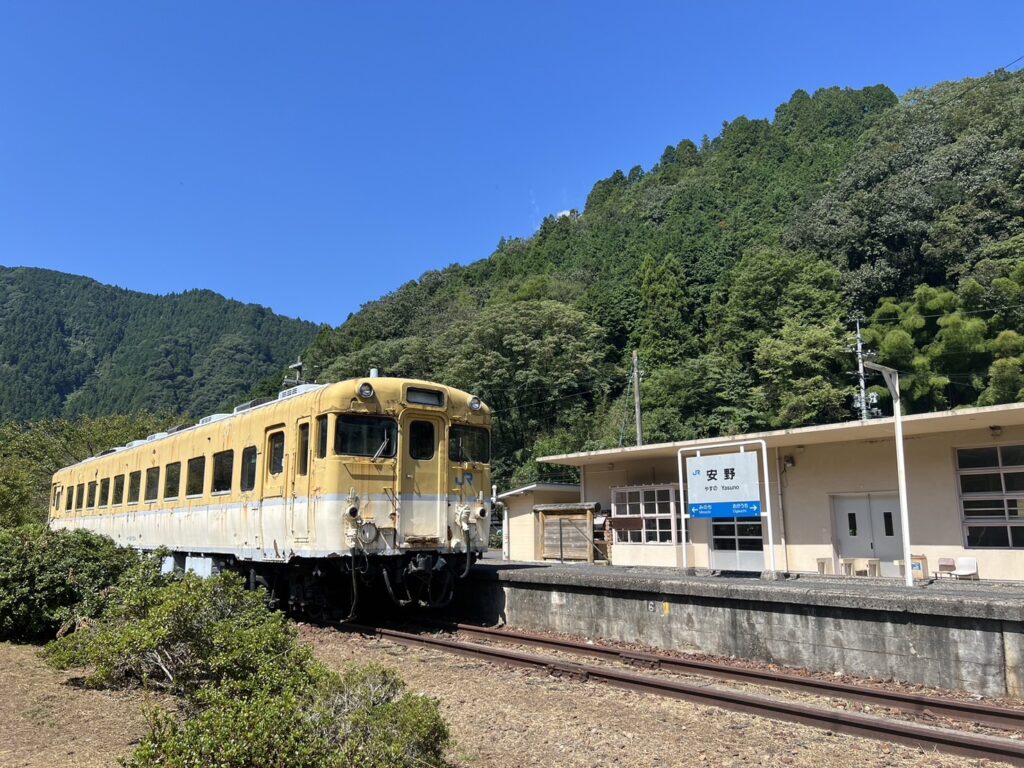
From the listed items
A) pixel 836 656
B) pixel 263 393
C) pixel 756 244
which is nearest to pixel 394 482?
pixel 836 656

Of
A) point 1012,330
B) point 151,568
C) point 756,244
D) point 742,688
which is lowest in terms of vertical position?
point 742,688

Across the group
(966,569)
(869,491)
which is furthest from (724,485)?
(966,569)

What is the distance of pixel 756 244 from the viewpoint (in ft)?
166

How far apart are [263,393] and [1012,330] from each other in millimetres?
55175

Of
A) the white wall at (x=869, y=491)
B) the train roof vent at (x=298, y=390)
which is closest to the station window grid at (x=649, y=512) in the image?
the white wall at (x=869, y=491)

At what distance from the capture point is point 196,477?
12914 millimetres

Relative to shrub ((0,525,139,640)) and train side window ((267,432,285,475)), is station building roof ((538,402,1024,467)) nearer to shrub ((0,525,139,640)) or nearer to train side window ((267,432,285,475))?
train side window ((267,432,285,475))

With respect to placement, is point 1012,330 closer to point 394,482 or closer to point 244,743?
point 394,482

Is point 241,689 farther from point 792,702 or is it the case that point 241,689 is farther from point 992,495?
point 992,495

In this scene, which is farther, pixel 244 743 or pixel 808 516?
pixel 808 516

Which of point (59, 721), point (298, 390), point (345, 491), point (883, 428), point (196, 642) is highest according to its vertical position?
point (298, 390)

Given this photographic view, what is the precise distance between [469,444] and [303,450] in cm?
248

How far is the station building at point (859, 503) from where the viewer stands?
13.2 metres

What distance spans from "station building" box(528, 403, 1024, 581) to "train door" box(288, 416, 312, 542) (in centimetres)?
779
